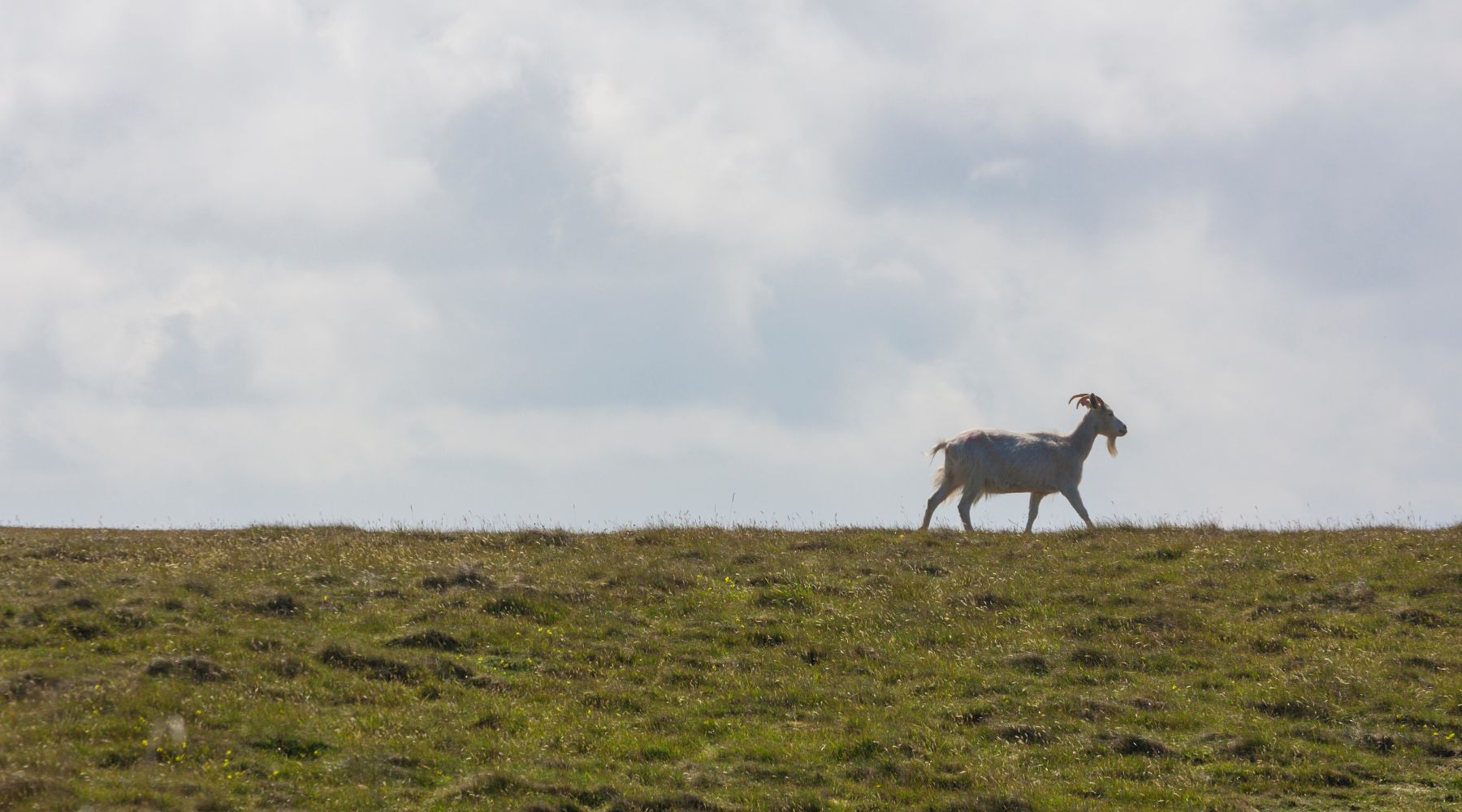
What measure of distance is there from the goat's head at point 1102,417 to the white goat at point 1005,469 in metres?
2.11

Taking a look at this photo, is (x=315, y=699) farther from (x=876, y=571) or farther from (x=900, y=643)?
(x=876, y=571)

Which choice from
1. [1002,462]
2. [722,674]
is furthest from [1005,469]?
[722,674]

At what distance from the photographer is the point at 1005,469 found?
3033cm

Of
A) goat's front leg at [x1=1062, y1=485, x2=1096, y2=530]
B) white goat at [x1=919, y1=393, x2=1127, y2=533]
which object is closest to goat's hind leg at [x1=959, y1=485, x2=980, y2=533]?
white goat at [x1=919, y1=393, x2=1127, y2=533]

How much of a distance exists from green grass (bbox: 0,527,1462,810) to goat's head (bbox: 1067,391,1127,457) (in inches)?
292

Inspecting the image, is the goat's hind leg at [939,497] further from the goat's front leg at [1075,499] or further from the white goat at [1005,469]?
the goat's front leg at [1075,499]

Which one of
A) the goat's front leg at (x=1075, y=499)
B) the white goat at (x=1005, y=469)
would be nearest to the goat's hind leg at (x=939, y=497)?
the white goat at (x=1005, y=469)

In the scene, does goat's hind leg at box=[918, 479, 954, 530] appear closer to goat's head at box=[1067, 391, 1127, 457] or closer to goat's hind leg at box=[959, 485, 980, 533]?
goat's hind leg at box=[959, 485, 980, 533]

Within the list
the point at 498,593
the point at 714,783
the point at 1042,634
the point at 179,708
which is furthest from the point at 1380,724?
the point at 179,708

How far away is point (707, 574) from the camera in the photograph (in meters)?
23.2

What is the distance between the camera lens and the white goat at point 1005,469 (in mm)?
30156

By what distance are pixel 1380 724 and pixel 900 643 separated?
250 inches

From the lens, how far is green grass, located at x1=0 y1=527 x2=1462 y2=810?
14094 millimetres

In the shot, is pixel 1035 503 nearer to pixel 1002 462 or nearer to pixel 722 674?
pixel 1002 462
